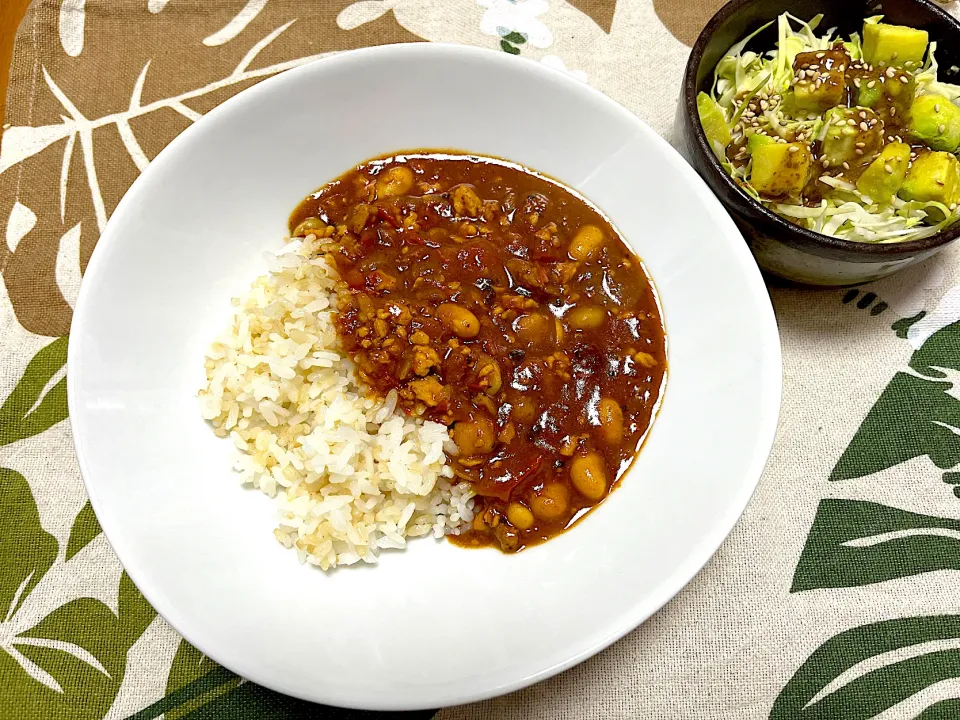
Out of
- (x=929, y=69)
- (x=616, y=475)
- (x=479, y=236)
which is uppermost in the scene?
(x=929, y=69)

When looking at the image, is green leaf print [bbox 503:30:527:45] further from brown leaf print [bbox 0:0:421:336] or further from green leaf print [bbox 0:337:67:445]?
green leaf print [bbox 0:337:67:445]

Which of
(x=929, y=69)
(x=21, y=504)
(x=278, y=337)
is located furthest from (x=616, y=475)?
(x=21, y=504)

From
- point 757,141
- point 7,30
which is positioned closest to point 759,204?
point 757,141

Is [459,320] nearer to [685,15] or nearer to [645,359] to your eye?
[645,359]

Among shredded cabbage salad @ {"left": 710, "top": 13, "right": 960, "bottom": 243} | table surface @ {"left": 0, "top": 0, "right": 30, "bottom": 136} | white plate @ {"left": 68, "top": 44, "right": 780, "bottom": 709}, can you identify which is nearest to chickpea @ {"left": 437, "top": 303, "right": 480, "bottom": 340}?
white plate @ {"left": 68, "top": 44, "right": 780, "bottom": 709}

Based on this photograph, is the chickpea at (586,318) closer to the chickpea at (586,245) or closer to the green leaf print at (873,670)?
the chickpea at (586,245)

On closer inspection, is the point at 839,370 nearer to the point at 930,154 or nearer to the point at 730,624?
the point at 930,154

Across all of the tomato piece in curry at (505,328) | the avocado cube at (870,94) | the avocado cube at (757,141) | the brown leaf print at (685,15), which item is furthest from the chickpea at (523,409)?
the brown leaf print at (685,15)
